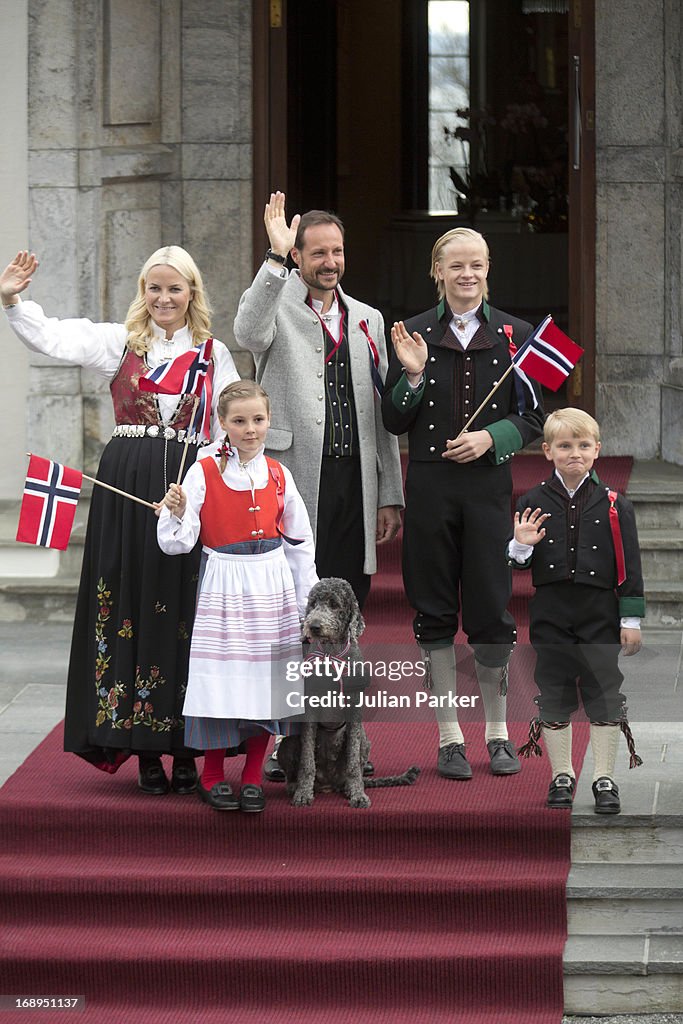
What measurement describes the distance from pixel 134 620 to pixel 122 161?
13.1ft

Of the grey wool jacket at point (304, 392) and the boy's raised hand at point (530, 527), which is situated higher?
the grey wool jacket at point (304, 392)

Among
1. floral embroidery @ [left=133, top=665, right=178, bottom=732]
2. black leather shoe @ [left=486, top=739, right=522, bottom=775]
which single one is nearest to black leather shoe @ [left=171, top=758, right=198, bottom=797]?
floral embroidery @ [left=133, top=665, right=178, bottom=732]

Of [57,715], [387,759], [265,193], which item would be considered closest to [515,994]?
[387,759]

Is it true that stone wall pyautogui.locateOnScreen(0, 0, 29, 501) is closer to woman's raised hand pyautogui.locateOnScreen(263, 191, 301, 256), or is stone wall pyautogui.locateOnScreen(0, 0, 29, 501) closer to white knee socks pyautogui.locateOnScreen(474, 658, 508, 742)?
woman's raised hand pyautogui.locateOnScreen(263, 191, 301, 256)

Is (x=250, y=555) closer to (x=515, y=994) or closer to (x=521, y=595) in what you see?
(x=515, y=994)

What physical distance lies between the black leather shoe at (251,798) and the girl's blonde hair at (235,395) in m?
0.97

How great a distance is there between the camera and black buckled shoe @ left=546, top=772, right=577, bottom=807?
5.58 m

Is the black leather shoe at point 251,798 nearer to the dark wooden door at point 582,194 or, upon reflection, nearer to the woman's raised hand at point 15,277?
the woman's raised hand at point 15,277

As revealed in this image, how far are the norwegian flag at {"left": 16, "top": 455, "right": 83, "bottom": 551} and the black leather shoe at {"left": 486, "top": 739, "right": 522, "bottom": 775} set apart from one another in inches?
60.6

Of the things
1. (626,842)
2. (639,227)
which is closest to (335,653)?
(626,842)

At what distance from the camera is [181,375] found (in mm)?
5691

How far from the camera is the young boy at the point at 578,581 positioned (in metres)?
5.42

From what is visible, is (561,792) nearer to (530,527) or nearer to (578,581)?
(578,581)

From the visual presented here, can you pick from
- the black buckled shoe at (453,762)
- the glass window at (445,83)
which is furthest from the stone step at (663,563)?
the glass window at (445,83)
